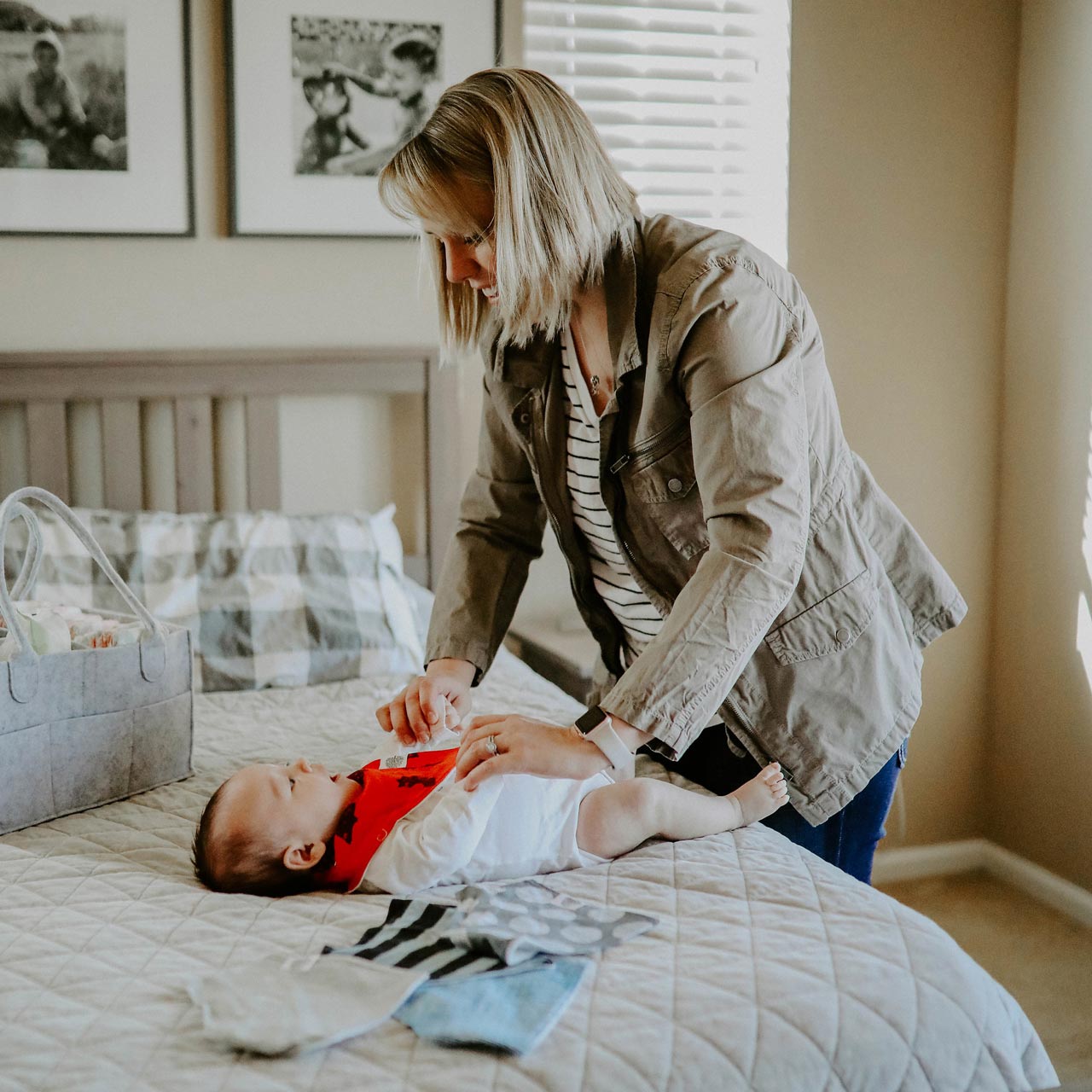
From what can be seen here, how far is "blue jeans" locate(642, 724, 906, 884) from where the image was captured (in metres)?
1.46

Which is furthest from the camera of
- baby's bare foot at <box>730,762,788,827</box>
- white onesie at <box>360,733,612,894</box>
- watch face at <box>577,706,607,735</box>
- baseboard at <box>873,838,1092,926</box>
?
baseboard at <box>873,838,1092,926</box>

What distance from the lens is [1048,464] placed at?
270cm

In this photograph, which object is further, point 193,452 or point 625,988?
point 193,452

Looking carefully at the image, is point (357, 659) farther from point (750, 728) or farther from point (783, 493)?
point (783, 493)

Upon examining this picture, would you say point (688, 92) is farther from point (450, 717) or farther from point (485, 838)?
point (485, 838)

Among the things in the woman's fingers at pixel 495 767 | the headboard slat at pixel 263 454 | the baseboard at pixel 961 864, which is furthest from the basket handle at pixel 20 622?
the baseboard at pixel 961 864

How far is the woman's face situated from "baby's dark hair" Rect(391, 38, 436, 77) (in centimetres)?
138

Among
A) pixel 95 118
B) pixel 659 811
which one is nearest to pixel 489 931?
pixel 659 811

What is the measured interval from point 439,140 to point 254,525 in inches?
49.0

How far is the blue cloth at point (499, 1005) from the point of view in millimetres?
943

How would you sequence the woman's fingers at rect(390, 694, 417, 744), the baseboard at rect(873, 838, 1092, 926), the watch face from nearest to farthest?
the watch face
the woman's fingers at rect(390, 694, 417, 744)
the baseboard at rect(873, 838, 1092, 926)

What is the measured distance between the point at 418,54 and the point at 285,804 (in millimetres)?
1878

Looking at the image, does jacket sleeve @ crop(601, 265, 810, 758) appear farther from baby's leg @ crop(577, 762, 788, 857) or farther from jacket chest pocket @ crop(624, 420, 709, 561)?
baby's leg @ crop(577, 762, 788, 857)

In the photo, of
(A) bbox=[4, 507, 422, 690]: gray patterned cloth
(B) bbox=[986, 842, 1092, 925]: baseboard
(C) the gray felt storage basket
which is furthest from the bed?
(B) bbox=[986, 842, 1092, 925]: baseboard
